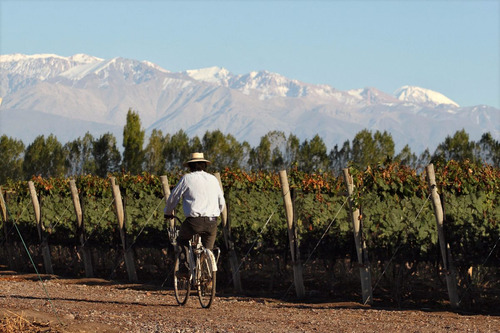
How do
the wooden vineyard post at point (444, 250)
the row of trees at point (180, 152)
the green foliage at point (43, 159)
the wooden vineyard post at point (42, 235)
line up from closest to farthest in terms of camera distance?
1. the wooden vineyard post at point (444, 250)
2. the wooden vineyard post at point (42, 235)
3. the row of trees at point (180, 152)
4. the green foliage at point (43, 159)

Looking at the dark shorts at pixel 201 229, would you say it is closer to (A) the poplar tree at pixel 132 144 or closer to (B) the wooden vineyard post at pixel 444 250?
(B) the wooden vineyard post at pixel 444 250

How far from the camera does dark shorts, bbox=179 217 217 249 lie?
34.9 feet

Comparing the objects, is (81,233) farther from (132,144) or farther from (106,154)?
(106,154)

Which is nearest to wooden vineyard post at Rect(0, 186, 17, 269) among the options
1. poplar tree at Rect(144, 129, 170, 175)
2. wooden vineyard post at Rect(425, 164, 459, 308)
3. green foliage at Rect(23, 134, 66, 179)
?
wooden vineyard post at Rect(425, 164, 459, 308)

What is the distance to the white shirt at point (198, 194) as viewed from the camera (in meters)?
10.6

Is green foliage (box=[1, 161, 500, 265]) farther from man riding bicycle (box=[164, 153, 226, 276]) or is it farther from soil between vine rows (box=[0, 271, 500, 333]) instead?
man riding bicycle (box=[164, 153, 226, 276])

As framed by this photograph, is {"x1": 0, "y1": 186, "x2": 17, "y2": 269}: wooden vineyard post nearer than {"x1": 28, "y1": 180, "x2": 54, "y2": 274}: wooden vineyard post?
No

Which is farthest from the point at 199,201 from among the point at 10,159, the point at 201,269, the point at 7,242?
the point at 10,159

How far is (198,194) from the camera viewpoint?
1064 cm

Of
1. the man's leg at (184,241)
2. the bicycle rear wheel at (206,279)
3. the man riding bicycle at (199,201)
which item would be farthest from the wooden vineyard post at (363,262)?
the man's leg at (184,241)

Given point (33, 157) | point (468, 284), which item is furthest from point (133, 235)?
point (33, 157)

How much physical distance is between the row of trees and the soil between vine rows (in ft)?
306

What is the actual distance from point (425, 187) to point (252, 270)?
10.7 ft

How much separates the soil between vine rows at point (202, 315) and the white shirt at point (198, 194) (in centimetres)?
123
